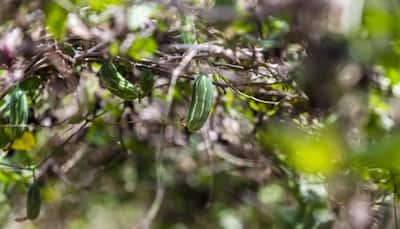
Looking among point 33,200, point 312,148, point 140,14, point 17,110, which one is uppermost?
point 312,148

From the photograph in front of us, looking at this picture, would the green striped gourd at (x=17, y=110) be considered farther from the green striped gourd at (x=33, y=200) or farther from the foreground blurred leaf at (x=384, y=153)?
the foreground blurred leaf at (x=384, y=153)

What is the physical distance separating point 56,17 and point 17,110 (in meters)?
0.34

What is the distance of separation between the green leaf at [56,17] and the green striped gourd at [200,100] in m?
0.23

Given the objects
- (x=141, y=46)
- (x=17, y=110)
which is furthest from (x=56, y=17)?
(x=17, y=110)

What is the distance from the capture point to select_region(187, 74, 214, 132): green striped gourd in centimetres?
95

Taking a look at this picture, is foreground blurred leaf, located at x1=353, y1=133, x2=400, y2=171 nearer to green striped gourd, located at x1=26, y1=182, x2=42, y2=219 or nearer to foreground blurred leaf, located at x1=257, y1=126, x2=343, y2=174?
foreground blurred leaf, located at x1=257, y1=126, x2=343, y2=174

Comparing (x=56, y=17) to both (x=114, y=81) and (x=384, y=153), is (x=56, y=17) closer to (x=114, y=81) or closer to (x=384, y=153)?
(x=114, y=81)

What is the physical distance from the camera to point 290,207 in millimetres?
1616

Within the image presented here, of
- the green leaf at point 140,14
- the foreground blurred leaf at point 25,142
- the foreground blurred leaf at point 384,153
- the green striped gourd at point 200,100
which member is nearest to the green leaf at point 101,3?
the green leaf at point 140,14

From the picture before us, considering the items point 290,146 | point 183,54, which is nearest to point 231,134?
point 183,54

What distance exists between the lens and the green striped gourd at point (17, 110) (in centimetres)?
105

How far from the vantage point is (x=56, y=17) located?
0.75m

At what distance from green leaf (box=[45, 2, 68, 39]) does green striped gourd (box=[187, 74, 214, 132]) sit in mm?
235

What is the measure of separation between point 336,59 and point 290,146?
7.4 inches
